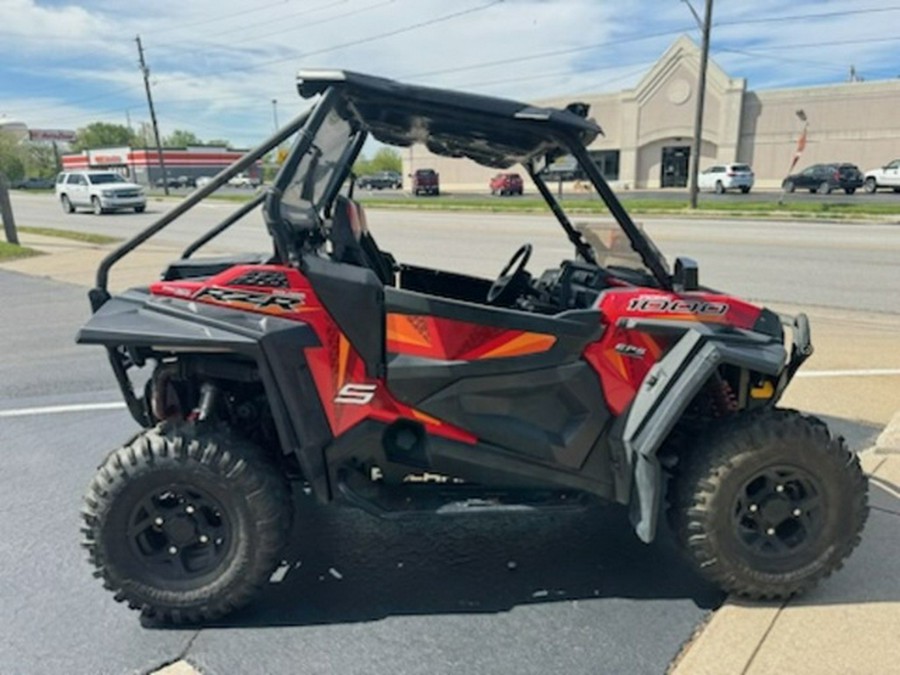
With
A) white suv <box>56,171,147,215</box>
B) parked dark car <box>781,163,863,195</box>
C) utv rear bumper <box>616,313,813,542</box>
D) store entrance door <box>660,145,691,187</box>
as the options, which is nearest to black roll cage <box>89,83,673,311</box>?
utv rear bumper <box>616,313,813,542</box>

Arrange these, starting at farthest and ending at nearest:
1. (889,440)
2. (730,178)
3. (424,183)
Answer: (424,183) → (730,178) → (889,440)

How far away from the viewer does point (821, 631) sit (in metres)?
2.50

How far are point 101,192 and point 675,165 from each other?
37.1 metres

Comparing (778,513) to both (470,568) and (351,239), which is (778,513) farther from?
(351,239)

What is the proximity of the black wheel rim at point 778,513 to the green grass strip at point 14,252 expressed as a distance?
1563cm

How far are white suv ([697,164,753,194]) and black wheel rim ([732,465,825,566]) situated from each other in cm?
3897

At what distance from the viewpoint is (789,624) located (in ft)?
8.37

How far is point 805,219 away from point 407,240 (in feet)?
41.5

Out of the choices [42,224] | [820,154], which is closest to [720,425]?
[42,224]

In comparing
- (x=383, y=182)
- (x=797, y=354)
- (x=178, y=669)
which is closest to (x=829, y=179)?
(x=797, y=354)

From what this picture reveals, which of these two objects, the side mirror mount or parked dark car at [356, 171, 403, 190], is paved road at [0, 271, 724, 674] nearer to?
the side mirror mount

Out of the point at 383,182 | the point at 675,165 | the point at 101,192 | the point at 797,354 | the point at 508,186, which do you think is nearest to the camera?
the point at 797,354

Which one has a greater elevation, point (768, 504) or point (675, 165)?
point (675, 165)

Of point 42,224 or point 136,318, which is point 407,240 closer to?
point 136,318
